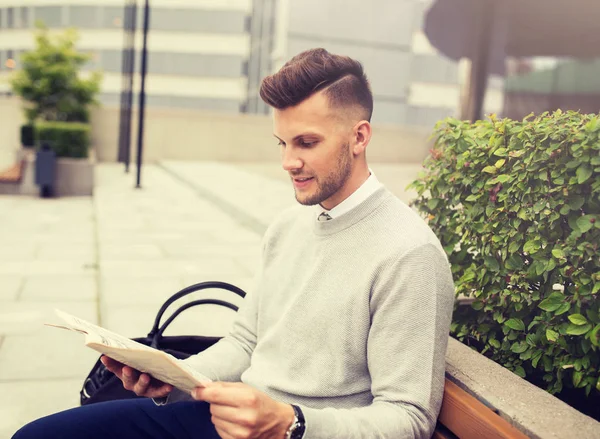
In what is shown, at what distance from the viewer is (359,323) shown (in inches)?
70.7

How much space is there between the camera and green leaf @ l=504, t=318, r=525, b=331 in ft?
7.57

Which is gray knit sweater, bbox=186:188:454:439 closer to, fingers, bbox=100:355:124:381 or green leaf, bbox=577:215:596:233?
fingers, bbox=100:355:124:381

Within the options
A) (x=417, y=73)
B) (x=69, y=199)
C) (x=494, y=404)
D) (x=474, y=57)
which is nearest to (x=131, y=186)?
(x=69, y=199)

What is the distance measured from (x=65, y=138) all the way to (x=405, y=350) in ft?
41.0

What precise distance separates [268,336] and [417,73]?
43994 mm

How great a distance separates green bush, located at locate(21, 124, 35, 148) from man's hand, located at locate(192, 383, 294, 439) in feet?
49.5

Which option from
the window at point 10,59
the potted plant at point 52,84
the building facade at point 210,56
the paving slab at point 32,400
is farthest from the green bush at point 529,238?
the window at point 10,59

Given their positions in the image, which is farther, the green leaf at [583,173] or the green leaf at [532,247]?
the green leaf at [532,247]

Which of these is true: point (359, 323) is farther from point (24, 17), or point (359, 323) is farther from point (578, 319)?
point (24, 17)

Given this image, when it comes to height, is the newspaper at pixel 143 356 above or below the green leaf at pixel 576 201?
below

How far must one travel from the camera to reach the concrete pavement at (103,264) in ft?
13.2

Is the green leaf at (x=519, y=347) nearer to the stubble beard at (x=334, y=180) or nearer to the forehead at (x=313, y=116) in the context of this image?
the stubble beard at (x=334, y=180)

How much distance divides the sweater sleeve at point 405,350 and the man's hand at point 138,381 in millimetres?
538

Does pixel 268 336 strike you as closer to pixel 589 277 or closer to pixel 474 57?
pixel 589 277
